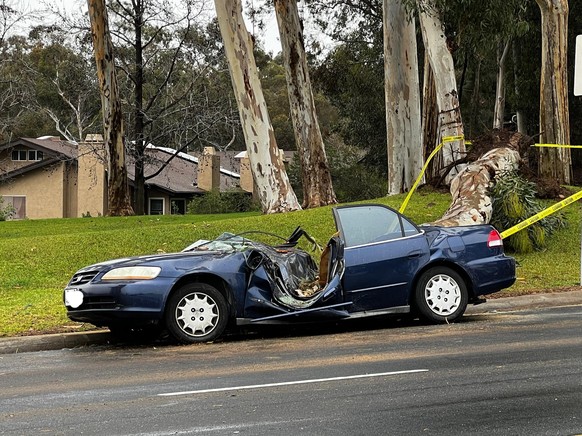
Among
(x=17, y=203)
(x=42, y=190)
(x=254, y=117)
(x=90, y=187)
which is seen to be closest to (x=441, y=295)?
(x=254, y=117)

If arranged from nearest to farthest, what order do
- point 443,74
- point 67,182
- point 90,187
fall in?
point 443,74
point 90,187
point 67,182

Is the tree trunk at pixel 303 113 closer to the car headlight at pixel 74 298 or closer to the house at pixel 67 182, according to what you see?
the car headlight at pixel 74 298

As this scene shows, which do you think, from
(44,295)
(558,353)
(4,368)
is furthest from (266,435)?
(44,295)

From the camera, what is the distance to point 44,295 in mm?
14805

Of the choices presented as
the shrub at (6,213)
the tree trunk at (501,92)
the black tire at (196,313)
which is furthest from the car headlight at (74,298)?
the tree trunk at (501,92)

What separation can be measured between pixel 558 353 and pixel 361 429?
3.18 meters

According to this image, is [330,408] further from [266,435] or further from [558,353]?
[558,353]

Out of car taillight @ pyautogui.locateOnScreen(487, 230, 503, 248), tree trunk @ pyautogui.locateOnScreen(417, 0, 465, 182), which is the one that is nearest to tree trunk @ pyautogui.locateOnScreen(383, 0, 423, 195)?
tree trunk @ pyautogui.locateOnScreen(417, 0, 465, 182)

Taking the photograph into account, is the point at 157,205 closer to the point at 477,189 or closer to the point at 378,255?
the point at 477,189

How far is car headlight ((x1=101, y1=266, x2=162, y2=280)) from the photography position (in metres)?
10.1

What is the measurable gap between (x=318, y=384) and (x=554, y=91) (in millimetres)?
18962

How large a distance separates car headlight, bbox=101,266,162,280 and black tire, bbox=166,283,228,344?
312 mm

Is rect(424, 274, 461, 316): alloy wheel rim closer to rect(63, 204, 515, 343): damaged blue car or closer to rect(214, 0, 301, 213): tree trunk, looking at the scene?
rect(63, 204, 515, 343): damaged blue car

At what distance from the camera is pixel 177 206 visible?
52.6 metres
